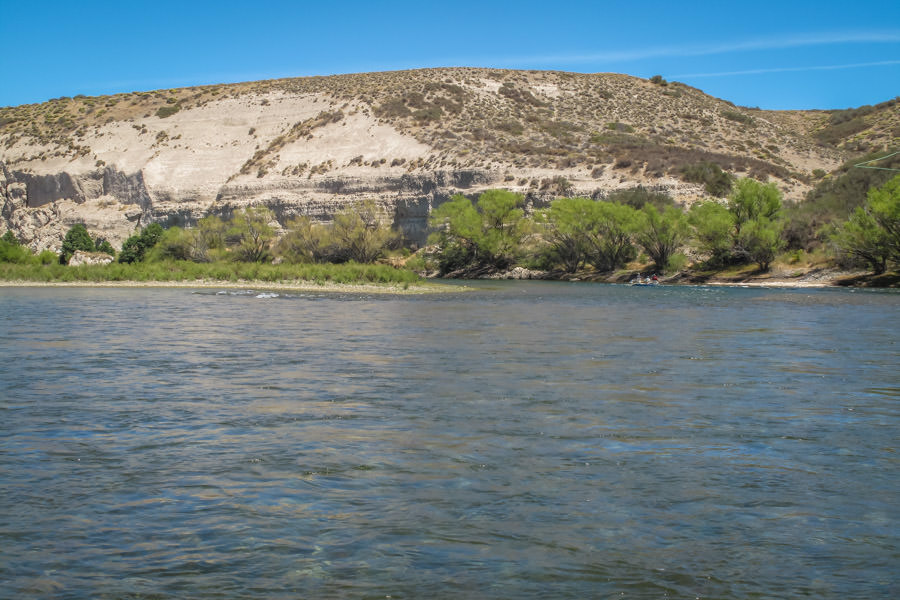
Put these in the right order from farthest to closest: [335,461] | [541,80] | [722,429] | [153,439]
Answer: [541,80], [722,429], [153,439], [335,461]

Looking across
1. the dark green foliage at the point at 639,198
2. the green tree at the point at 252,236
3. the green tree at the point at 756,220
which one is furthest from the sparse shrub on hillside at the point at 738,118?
the green tree at the point at 252,236

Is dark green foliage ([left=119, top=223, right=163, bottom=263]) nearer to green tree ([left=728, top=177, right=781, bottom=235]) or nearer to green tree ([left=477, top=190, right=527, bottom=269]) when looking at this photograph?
green tree ([left=477, top=190, right=527, bottom=269])

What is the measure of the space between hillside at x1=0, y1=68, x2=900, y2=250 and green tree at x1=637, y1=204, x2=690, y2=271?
48.7 feet

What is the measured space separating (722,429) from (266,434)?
6434 mm

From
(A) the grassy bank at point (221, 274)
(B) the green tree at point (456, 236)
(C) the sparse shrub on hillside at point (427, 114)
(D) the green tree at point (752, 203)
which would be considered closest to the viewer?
(A) the grassy bank at point (221, 274)

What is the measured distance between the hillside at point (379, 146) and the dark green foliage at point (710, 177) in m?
1.20

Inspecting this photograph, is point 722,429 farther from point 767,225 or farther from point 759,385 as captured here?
point 767,225

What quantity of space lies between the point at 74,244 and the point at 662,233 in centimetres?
5831

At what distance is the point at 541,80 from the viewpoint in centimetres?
12575

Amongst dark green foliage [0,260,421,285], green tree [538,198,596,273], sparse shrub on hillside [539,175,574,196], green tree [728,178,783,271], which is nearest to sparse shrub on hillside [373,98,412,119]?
sparse shrub on hillside [539,175,574,196]

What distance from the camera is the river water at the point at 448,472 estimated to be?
7.20 metres

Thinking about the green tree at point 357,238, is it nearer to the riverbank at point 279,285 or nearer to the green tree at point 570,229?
the green tree at point 570,229

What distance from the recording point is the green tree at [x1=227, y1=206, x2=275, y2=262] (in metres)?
82.1

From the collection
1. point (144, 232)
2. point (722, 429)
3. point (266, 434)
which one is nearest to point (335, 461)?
point (266, 434)
